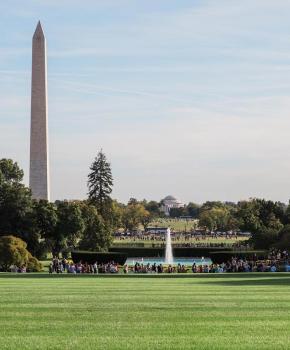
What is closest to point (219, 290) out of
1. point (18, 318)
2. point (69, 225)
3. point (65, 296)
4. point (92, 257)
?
point (65, 296)

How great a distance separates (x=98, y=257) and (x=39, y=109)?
1503 cm

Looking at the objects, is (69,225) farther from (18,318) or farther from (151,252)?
(18,318)

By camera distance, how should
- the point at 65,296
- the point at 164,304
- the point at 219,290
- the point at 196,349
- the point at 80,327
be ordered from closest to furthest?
1. the point at 196,349
2. the point at 80,327
3. the point at 164,304
4. the point at 65,296
5. the point at 219,290

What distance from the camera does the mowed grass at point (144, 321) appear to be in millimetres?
16312

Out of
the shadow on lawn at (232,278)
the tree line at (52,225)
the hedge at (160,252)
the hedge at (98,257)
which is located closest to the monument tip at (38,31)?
the tree line at (52,225)

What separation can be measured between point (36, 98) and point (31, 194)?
9.23 metres

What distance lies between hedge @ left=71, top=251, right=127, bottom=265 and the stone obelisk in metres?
8.75

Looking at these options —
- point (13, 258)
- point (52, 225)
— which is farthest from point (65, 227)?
point (13, 258)

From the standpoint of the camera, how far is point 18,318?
20.1m

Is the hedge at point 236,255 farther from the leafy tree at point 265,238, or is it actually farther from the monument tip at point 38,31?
the monument tip at point 38,31

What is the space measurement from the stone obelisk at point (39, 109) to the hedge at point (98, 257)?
28.7ft

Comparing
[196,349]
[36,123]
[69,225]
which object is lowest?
[196,349]

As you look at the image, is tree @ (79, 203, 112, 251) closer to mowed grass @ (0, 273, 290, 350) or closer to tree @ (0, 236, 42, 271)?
tree @ (0, 236, 42, 271)

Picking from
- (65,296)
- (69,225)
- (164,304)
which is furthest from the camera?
(69,225)
